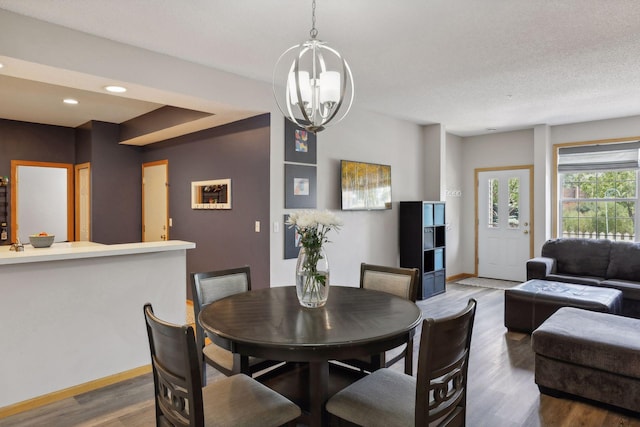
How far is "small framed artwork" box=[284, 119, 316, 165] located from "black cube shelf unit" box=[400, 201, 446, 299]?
6.33 feet

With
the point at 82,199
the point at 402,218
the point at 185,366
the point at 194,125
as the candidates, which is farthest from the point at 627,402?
the point at 82,199

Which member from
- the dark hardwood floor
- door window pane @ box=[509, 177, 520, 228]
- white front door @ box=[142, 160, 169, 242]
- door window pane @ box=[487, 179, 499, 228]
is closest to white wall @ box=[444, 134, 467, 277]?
door window pane @ box=[487, 179, 499, 228]

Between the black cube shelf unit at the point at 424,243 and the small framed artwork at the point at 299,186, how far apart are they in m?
1.83

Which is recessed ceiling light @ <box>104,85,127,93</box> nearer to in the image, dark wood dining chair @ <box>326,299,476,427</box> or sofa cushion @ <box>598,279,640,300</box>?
dark wood dining chair @ <box>326,299,476,427</box>

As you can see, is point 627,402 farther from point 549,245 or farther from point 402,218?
point 402,218

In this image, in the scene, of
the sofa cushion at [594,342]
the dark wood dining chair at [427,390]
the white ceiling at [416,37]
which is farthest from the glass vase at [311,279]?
the sofa cushion at [594,342]

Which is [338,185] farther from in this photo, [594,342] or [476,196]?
[476,196]

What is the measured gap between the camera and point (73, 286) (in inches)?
114

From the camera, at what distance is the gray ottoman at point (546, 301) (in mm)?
3812

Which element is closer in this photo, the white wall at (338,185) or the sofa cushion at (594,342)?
the sofa cushion at (594,342)

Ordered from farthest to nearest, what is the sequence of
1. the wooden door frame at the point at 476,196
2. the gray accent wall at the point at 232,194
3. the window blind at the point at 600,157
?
the wooden door frame at the point at 476,196, the window blind at the point at 600,157, the gray accent wall at the point at 232,194

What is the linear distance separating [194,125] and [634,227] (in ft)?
20.6

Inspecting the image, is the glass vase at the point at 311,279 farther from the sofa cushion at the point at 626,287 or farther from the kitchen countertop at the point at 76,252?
the sofa cushion at the point at 626,287

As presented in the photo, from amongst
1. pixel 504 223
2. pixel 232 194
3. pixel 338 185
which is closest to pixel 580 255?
pixel 504 223
